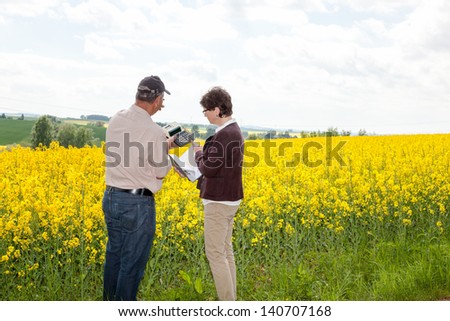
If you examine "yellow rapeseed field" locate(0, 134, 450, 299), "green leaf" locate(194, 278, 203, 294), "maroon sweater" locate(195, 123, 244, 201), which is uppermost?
"maroon sweater" locate(195, 123, 244, 201)

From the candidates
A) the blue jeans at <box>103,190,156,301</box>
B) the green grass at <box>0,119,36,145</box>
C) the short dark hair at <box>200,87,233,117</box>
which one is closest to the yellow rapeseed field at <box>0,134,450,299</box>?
the blue jeans at <box>103,190,156,301</box>

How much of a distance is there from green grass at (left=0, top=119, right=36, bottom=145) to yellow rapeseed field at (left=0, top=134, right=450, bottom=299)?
48.3 meters

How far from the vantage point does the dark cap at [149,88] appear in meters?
4.00

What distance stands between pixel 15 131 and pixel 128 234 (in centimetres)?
6212

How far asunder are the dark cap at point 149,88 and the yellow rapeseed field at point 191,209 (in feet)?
7.42

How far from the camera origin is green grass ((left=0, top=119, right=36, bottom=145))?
5616cm

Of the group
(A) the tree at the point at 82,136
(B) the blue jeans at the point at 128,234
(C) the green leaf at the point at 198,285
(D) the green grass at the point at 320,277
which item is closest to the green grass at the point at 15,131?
(A) the tree at the point at 82,136

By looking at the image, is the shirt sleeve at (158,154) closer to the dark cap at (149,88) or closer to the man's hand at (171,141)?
the man's hand at (171,141)

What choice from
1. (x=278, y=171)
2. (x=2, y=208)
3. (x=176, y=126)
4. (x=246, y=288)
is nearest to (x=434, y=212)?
(x=278, y=171)

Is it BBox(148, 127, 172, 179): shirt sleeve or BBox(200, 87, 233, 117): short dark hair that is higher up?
BBox(200, 87, 233, 117): short dark hair

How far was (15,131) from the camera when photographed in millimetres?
61125

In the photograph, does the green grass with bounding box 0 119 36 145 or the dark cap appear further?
the green grass with bounding box 0 119 36 145

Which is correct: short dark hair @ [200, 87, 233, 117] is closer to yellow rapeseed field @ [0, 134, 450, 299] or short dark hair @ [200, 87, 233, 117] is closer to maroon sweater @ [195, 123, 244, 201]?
maroon sweater @ [195, 123, 244, 201]

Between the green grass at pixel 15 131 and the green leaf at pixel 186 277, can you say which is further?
the green grass at pixel 15 131
